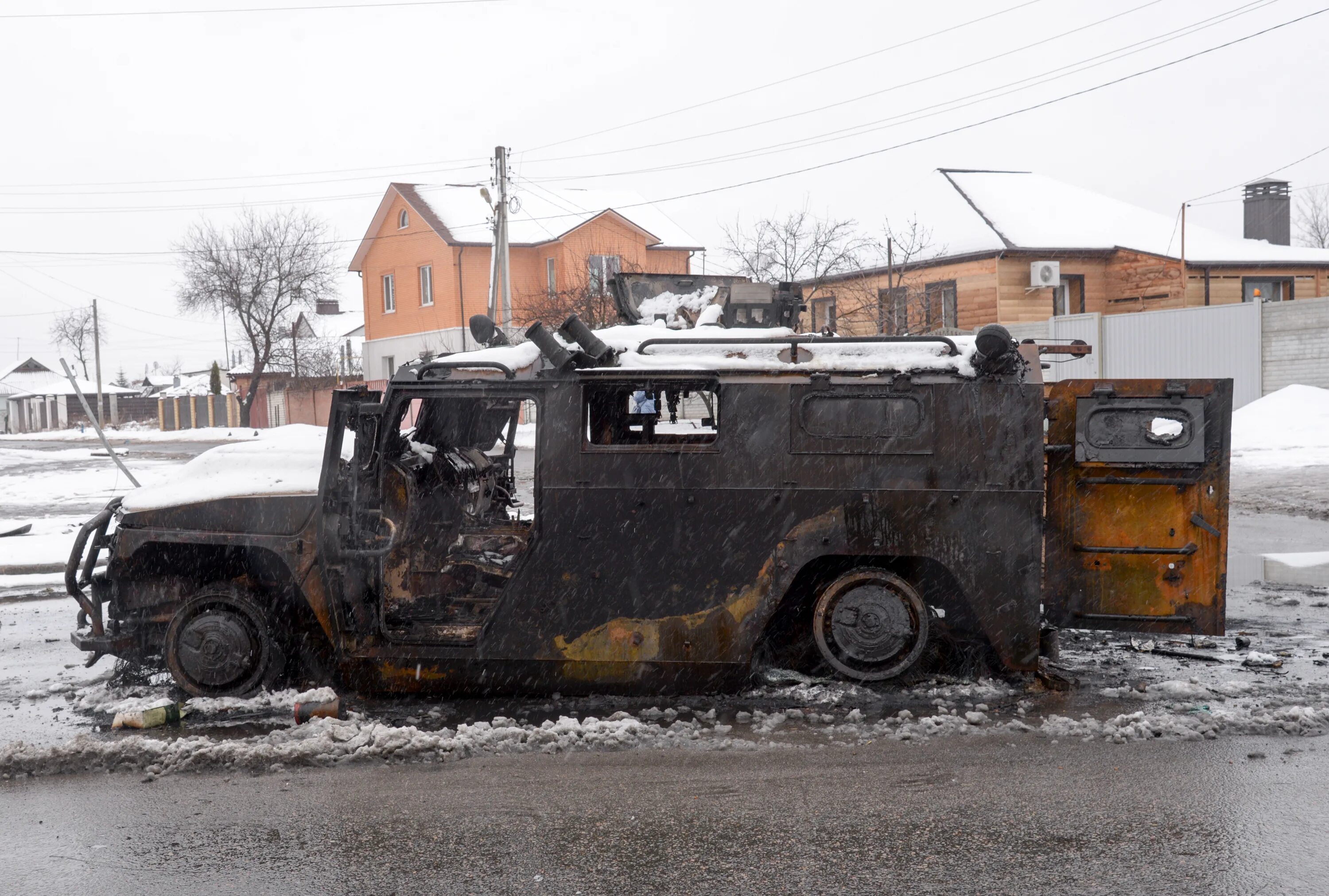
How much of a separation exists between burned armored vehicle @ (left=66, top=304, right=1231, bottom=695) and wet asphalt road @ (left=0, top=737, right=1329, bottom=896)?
80cm

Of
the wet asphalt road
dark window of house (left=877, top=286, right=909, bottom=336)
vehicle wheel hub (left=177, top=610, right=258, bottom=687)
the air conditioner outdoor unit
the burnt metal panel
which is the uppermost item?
the air conditioner outdoor unit

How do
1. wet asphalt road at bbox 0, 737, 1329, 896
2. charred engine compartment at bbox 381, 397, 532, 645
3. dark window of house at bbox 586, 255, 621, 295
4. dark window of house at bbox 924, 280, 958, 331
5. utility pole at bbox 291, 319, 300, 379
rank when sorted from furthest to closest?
utility pole at bbox 291, 319, 300, 379 < dark window of house at bbox 586, 255, 621, 295 < dark window of house at bbox 924, 280, 958, 331 < charred engine compartment at bbox 381, 397, 532, 645 < wet asphalt road at bbox 0, 737, 1329, 896

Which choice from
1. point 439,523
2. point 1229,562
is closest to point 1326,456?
point 1229,562

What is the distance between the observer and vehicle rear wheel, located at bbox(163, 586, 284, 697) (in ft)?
19.3

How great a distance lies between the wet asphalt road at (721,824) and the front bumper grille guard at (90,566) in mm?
1234

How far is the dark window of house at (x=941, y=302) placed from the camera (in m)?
29.2

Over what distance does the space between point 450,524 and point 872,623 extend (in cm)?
261

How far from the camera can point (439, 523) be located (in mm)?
6652

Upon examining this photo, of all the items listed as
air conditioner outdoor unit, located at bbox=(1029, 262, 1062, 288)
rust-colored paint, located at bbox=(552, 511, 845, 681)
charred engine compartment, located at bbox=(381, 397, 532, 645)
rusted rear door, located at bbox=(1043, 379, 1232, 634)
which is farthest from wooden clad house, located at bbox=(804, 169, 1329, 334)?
rust-colored paint, located at bbox=(552, 511, 845, 681)

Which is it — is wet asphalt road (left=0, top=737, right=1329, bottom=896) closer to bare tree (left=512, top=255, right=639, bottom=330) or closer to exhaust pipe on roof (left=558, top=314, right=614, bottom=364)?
exhaust pipe on roof (left=558, top=314, right=614, bottom=364)

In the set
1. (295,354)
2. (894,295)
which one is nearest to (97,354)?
(295,354)

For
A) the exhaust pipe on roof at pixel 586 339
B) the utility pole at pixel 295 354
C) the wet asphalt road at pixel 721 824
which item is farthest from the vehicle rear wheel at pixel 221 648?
the utility pole at pixel 295 354

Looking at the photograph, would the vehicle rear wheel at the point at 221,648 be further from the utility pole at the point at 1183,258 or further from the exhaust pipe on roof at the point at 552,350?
the utility pole at the point at 1183,258

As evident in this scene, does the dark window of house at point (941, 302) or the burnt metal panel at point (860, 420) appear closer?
the burnt metal panel at point (860, 420)
